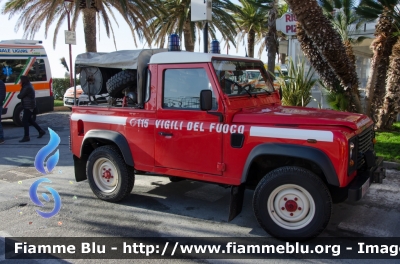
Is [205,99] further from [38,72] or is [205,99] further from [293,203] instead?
[38,72]

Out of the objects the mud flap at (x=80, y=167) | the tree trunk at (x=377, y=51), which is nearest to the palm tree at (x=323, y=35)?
the tree trunk at (x=377, y=51)

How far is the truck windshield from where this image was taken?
15.0 feet

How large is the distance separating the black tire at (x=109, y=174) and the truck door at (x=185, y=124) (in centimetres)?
59

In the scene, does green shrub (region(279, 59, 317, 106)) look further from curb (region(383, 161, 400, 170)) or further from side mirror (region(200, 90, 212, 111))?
side mirror (region(200, 90, 212, 111))

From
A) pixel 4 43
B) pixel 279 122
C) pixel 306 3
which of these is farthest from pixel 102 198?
pixel 4 43

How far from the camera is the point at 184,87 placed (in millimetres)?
4664

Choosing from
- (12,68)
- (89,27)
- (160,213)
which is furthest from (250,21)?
(160,213)

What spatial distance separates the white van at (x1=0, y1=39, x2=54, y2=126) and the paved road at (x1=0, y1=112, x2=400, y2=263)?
6436 mm

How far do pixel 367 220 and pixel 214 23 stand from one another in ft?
46.5

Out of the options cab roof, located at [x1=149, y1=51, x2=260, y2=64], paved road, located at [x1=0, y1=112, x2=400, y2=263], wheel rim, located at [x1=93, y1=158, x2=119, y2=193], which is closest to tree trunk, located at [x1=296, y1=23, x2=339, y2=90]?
paved road, located at [x1=0, y1=112, x2=400, y2=263]

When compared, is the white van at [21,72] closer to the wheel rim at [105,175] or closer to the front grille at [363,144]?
the wheel rim at [105,175]

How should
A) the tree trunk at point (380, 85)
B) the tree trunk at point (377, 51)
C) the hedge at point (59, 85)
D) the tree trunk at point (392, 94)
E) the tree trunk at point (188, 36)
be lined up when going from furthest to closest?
1. the hedge at point (59, 85)
2. the tree trunk at point (188, 36)
3. the tree trunk at point (380, 85)
4. the tree trunk at point (377, 51)
5. the tree trunk at point (392, 94)

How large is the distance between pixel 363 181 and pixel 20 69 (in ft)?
38.7

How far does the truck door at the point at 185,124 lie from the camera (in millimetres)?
4438
